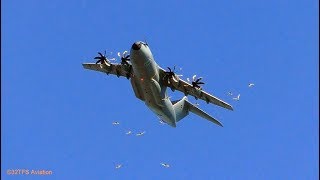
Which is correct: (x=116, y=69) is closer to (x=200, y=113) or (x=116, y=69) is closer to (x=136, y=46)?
(x=136, y=46)

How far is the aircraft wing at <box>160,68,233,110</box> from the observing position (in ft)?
155

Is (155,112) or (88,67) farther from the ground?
(88,67)

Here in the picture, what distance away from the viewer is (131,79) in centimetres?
4656

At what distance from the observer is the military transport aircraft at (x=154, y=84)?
4288 cm

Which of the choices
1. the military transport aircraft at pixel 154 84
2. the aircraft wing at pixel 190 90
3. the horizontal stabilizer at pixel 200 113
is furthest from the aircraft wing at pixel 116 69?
the horizontal stabilizer at pixel 200 113

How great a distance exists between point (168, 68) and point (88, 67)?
829 cm

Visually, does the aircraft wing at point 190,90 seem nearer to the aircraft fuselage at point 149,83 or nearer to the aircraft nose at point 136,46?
the aircraft fuselage at point 149,83

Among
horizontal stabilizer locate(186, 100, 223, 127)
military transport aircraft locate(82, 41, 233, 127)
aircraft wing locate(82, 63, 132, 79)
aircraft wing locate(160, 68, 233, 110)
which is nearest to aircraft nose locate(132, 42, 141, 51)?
military transport aircraft locate(82, 41, 233, 127)

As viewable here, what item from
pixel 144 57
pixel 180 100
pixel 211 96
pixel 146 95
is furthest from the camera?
pixel 180 100

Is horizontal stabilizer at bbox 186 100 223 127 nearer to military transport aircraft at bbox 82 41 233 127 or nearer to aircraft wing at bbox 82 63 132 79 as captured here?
military transport aircraft at bbox 82 41 233 127

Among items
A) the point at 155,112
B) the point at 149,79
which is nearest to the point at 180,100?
the point at 155,112

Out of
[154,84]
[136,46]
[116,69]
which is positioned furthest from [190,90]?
[136,46]

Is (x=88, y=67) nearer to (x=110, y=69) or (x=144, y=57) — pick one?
(x=110, y=69)

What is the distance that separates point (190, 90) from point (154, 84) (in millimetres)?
4537
